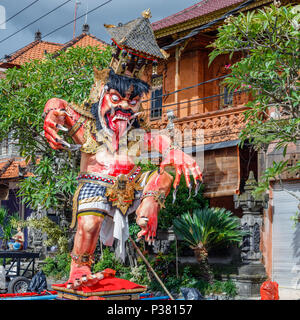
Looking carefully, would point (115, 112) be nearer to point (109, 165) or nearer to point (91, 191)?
point (109, 165)

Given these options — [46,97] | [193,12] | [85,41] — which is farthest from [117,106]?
[85,41]

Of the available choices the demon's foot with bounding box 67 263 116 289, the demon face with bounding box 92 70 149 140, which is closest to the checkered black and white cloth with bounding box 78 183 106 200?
the demon face with bounding box 92 70 149 140

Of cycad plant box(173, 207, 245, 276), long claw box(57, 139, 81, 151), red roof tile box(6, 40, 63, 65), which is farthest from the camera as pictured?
red roof tile box(6, 40, 63, 65)

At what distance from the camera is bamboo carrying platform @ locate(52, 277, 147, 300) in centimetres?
659

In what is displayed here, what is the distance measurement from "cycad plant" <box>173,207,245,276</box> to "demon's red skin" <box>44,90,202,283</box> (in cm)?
344

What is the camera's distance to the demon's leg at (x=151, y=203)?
6695 mm

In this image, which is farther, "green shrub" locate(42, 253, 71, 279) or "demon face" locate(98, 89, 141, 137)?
"green shrub" locate(42, 253, 71, 279)

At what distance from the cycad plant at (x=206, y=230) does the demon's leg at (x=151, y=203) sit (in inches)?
143

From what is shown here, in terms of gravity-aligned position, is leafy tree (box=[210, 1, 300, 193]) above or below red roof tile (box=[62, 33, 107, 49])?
below

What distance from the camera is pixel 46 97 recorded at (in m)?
10.9

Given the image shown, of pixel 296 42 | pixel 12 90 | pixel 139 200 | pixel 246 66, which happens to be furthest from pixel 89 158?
pixel 12 90

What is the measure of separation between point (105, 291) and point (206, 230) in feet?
13.7

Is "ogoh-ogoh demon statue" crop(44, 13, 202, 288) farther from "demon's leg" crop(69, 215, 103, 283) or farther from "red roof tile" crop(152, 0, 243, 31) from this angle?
"red roof tile" crop(152, 0, 243, 31)

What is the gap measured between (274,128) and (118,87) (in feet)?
7.83
